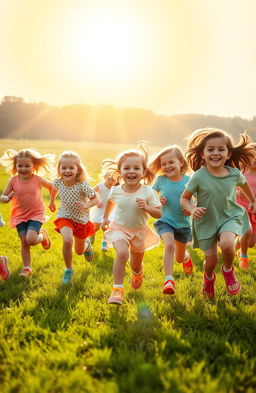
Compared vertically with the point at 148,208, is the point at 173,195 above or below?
above

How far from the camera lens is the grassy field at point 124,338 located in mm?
2961

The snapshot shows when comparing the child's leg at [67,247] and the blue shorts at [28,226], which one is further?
the blue shorts at [28,226]

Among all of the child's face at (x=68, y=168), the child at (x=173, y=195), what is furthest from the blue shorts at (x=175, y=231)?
the child's face at (x=68, y=168)

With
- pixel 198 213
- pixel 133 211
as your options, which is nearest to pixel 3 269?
pixel 133 211

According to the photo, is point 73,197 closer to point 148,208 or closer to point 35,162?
point 35,162

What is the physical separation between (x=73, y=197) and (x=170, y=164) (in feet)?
5.50

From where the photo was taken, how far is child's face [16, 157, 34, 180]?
6.38 m

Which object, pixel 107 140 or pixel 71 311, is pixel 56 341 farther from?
pixel 107 140

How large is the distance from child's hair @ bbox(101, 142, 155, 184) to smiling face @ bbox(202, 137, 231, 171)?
91 cm

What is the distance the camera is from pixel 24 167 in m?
6.38

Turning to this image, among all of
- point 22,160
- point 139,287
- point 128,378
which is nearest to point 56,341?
point 128,378

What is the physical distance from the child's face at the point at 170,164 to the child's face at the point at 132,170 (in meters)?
0.92

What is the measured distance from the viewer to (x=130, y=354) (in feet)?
11.1

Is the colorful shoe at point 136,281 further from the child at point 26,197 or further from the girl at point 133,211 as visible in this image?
the child at point 26,197
